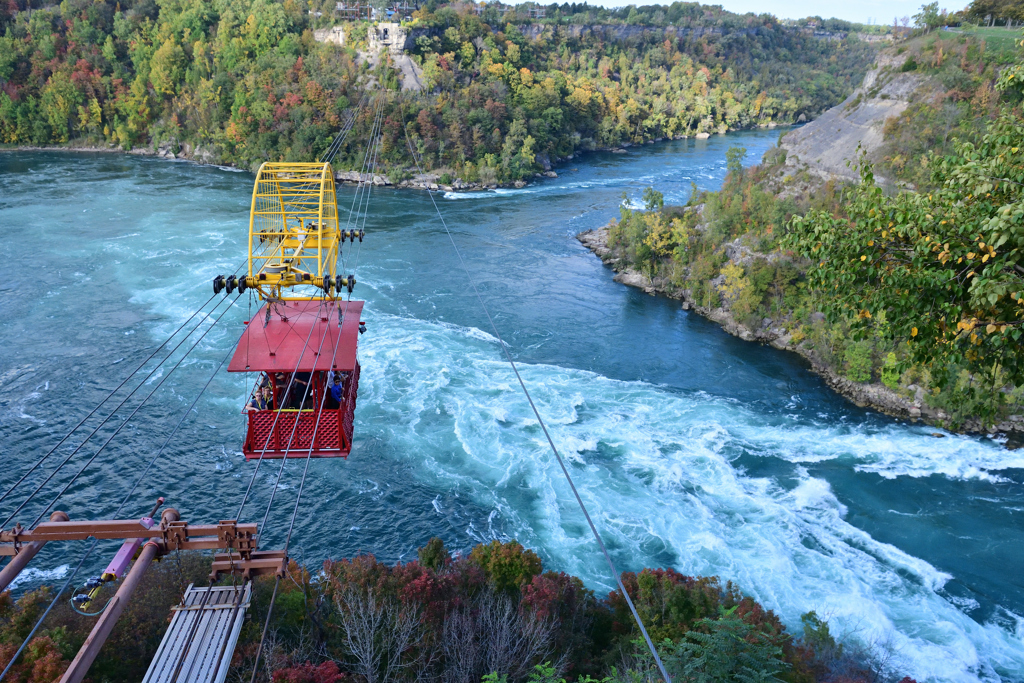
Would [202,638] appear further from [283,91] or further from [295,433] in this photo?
[283,91]

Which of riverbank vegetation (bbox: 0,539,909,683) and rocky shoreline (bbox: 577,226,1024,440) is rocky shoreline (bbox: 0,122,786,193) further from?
riverbank vegetation (bbox: 0,539,909,683)

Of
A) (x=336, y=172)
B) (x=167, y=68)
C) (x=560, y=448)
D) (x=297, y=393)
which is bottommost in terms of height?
(x=560, y=448)

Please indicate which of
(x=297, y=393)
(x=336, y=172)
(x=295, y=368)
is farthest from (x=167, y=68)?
(x=295, y=368)

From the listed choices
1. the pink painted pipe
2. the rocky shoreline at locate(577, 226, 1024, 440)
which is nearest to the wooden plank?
the pink painted pipe

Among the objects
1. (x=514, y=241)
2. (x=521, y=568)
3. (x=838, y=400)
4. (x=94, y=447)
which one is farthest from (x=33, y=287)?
(x=838, y=400)

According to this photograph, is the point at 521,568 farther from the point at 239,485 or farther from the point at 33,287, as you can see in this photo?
the point at 33,287

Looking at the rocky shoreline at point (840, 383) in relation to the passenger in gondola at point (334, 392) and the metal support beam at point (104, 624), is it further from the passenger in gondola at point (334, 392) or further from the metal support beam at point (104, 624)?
the metal support beam at point (104, 624)
